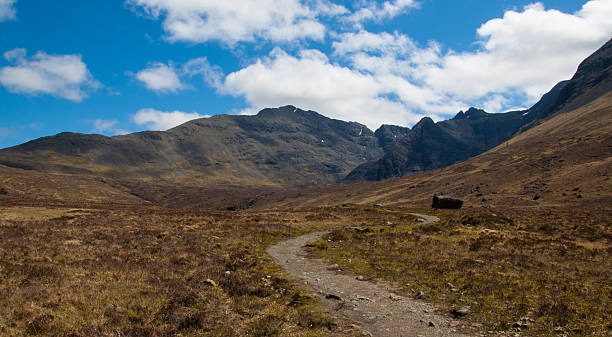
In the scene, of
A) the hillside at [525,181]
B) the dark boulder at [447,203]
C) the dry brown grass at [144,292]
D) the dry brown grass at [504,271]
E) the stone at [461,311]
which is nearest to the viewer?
the dry brown grass at [144,292]

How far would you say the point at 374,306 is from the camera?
1328 cm

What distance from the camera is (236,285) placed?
15562mm

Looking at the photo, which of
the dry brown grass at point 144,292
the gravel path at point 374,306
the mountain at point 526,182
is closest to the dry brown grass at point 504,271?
the gravel path at point 374,306

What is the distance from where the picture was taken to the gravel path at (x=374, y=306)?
11031 millimetres

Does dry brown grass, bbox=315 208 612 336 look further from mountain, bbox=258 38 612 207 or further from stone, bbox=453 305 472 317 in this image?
mountain, bbox=258 38 612 207

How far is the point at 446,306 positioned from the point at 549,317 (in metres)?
3.36

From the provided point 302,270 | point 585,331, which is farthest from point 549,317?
point 302,270

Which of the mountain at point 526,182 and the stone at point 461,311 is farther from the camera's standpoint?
the mountain at point 526,182

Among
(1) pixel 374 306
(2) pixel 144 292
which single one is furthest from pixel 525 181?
(2) pixel 144 292

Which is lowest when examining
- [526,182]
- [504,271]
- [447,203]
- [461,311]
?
[447,203]

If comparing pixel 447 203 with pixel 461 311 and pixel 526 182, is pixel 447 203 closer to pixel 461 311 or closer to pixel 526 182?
pixel 526 182

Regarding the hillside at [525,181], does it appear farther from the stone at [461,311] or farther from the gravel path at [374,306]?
the stone at [461,311]

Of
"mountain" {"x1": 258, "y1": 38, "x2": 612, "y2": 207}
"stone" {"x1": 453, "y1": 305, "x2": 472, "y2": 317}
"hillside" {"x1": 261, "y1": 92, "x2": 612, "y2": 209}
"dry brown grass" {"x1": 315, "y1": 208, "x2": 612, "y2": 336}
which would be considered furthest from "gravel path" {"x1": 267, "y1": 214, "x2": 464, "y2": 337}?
"hillside" {"x1": 261, "y1": 92, "x2": 612, "y2": 209}

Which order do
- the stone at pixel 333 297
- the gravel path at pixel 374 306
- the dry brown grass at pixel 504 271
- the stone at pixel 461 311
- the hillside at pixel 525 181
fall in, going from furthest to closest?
1. the hillside at pixel 525 181
2. the stone at pixel 333 297
3. the stone at pixel 461 311
4. the dry brown grass at pixel 504 271
5. the gravel path at pixel 374 306
